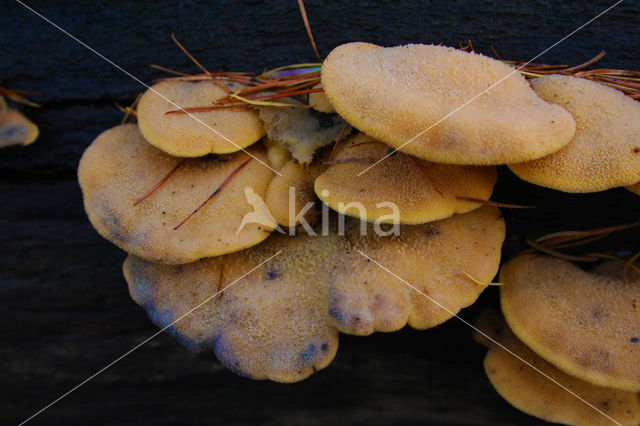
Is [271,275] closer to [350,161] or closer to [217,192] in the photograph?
[217,192]

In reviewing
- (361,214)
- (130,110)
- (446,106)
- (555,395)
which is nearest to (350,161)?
(361,214)

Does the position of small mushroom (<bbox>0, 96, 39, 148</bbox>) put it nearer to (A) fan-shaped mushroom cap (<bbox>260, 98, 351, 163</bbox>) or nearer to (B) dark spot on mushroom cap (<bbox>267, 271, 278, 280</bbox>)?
(A) fan-shaped mushroom cap (<bbox>260, 98, 351, 163</bbox>)

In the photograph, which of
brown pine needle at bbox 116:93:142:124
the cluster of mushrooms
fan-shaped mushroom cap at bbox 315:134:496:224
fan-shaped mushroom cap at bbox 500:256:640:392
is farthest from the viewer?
brown pine needle at bbox 116:93:142:124

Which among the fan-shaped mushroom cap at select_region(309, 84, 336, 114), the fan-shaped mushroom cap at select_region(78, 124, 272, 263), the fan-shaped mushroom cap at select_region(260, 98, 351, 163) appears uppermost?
the fan-shaped mushroom cap at select_region(309, 84, 336, 114)

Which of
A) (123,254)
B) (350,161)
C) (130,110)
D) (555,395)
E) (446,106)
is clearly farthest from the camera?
(123,254)

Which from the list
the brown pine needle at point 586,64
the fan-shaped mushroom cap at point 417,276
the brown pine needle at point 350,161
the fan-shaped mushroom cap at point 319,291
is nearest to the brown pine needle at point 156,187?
the fan-shaped mushroom cap at point 319,291

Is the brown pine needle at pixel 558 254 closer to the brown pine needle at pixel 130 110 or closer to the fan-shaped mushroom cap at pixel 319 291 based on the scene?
the fan-shaped mushroom cap at pixel 319 291

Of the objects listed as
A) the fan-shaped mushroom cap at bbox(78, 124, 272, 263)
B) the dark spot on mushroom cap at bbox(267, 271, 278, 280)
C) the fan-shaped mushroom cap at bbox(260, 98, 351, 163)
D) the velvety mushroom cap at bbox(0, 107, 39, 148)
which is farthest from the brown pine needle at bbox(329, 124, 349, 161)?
the velvety mushroom cap at bbox(0, 107, 39, 148)
